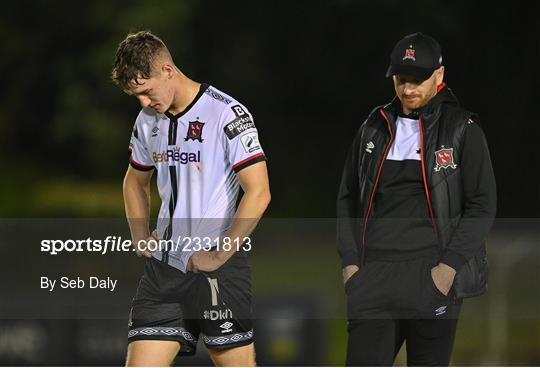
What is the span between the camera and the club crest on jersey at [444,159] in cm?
504

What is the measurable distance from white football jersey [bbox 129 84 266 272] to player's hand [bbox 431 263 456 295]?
905mm

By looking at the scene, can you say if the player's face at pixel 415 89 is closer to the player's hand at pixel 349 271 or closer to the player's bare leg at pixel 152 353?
the player's hand at pixel 349 271

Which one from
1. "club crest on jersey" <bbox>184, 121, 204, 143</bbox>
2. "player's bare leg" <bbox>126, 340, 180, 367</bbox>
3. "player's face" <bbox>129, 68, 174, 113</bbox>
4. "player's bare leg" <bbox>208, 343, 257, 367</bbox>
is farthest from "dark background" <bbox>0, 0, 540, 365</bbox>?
"player's face" <bbox>129, 68, 174, 113</bbox>

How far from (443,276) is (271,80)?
36.6 ft

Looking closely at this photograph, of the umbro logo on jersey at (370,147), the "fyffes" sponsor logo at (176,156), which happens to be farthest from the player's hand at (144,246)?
the umbro logo on jersey at (370,147)

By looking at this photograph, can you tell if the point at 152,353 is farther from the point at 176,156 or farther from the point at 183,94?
the point at 183,94

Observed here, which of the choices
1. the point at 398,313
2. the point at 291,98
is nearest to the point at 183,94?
the point at 398,313

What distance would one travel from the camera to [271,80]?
1606 cm

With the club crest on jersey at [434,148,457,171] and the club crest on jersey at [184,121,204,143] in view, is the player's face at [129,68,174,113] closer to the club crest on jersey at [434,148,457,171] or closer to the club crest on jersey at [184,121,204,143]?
the club crest on jersey at [184,121,204,143]

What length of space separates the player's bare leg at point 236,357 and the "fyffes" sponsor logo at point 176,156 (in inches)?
34.8

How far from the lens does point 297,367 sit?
9109 millimetres

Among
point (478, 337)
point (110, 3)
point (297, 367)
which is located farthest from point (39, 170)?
point (297, 367)

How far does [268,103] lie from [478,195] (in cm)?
1116

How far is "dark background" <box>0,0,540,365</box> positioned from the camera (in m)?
12.4
